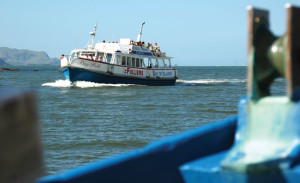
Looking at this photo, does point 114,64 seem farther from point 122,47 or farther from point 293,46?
point 293,46

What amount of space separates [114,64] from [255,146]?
2809 cm

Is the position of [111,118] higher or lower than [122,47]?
lower

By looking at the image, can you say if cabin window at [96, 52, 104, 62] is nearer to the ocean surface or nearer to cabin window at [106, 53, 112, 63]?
cabin window at [106, 53, 112, 63]

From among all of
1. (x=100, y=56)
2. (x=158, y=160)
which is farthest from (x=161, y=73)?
(x=158, y=160)

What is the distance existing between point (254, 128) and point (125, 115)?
1731cm

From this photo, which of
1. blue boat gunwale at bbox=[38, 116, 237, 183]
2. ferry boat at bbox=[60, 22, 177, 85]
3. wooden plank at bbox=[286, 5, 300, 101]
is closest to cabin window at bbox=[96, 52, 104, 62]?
ferry boat at bbox=[60, 22, 177, 85]

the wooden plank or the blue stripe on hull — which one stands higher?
the wooden plank

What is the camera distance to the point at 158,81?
34.2 metres

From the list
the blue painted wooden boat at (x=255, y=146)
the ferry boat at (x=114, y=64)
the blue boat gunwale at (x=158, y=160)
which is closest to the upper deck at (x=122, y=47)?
the ferry boat at (x=114, y=64)

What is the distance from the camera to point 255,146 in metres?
2.23

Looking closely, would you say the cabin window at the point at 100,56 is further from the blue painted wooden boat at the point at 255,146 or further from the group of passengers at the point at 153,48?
the blue painted wooden boat at the point at 255,146

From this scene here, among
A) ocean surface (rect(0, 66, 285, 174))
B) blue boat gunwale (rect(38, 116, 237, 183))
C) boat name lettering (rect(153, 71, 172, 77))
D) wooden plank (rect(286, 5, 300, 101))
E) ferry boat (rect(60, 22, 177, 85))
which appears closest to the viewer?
wooden plank (rect(286, 5, 300, 101))

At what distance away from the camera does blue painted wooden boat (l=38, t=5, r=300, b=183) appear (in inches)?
81.8

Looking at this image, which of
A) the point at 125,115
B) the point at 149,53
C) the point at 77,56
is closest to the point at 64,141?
the point at 125,115
